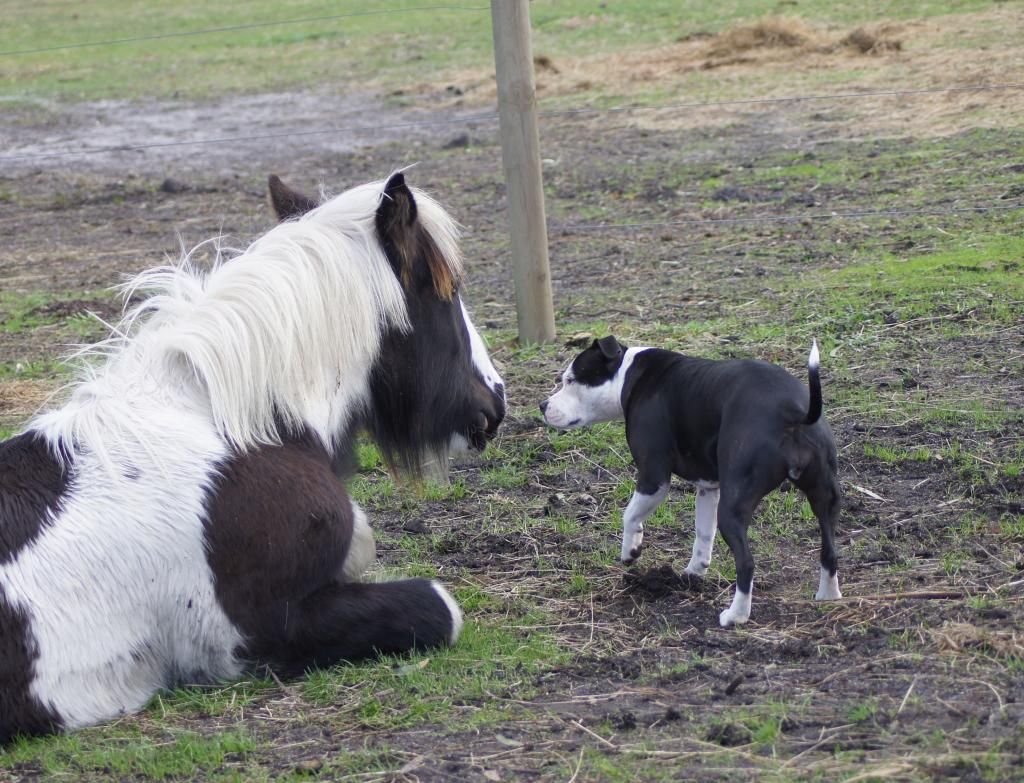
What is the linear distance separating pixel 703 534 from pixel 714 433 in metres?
0.39

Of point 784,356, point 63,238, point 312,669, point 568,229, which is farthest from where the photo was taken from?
point 63,238

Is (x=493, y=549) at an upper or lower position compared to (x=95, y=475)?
lower

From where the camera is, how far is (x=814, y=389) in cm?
381

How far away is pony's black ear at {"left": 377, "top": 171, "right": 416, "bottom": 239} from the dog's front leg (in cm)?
125

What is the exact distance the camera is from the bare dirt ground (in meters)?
3.18

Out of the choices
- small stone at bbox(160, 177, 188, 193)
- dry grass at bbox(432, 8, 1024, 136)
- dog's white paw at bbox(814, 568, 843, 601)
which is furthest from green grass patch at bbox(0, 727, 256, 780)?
small stone at bbox(160, 177, 188, 193)

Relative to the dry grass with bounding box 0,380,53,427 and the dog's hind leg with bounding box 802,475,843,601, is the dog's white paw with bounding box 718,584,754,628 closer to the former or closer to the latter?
the dog's hind leg with bounding box 802,475,843,601

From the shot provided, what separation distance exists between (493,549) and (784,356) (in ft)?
7.68

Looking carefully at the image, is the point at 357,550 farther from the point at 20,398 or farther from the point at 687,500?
the point at 20,398

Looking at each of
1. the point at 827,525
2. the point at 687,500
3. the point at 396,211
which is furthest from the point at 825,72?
the point at 396,211

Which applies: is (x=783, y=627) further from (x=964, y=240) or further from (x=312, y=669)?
(x=964, y=240)

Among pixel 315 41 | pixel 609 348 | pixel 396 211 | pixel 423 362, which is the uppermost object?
pixel 315 41

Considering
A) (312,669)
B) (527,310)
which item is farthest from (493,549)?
(527,310)

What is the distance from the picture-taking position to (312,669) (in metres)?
3.85
